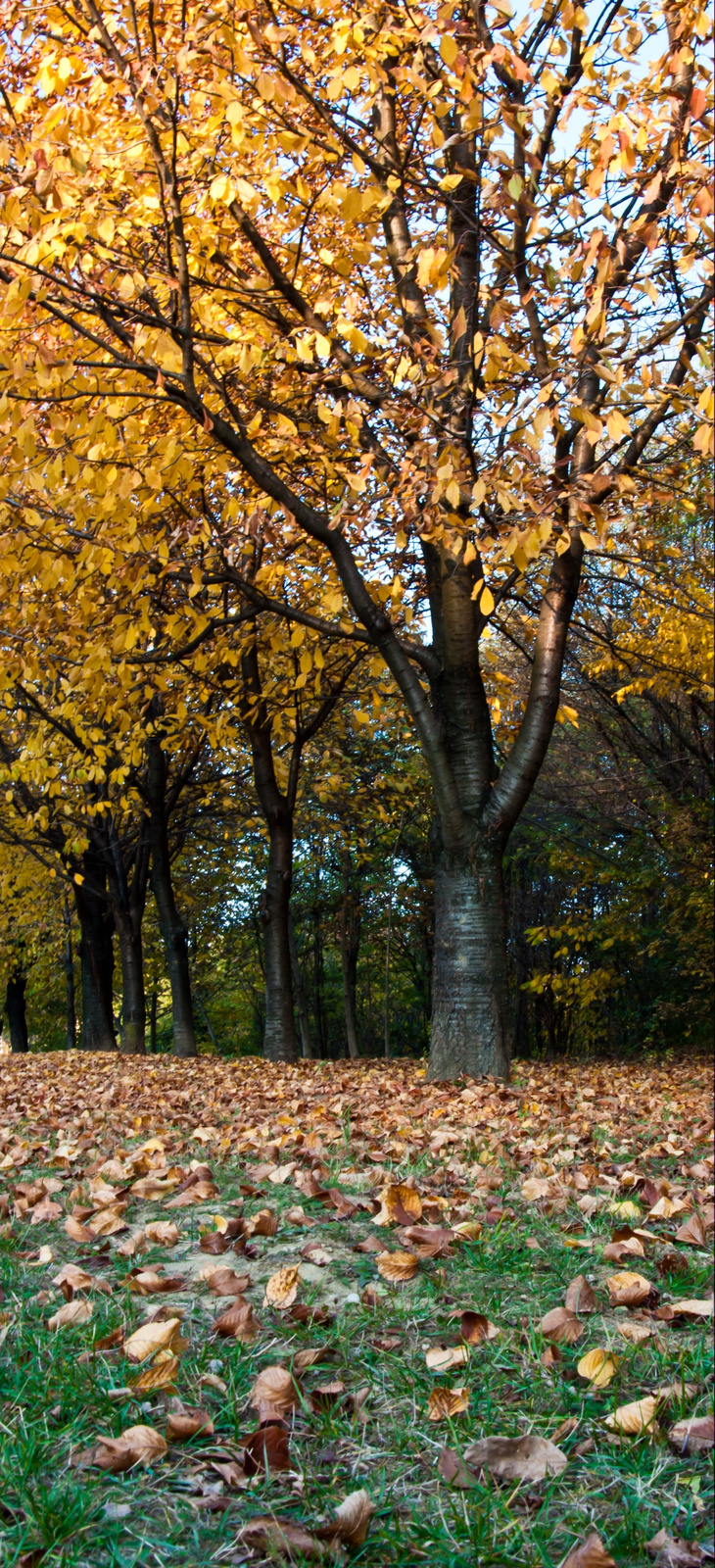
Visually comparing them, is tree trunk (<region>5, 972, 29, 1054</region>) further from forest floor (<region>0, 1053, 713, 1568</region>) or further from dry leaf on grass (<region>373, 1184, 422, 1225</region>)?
dry leaf on grass (<region>373, 1184, 422, 1225</region>)

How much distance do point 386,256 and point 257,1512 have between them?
23.6 ft

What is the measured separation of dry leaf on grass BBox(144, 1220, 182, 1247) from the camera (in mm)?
3006

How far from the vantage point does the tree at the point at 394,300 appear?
16.5 feet

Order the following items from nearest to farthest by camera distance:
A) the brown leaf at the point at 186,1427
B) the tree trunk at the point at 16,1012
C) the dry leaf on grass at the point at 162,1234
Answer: the brown leaf at the point at 186,1427 → the dry leaf on grass at the point at 162,1234 → the tree trunk at the point at 16,1012

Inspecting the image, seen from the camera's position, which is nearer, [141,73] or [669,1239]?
[669,1239]

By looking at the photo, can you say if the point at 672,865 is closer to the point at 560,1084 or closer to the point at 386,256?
the point at 560,1084

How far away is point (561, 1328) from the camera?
2.25m

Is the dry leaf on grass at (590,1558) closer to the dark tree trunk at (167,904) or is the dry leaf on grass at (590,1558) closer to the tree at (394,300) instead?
the tree at (394,300)

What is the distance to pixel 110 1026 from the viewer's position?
63.5ft

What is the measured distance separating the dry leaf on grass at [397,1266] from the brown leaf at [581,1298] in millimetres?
409

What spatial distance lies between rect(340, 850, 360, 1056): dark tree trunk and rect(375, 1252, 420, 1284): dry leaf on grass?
1657cm

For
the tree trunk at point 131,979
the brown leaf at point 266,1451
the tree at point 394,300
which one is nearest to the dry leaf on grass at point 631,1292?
the brown leaf at point 266,1451

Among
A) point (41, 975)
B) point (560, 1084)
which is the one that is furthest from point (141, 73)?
point (41, 975)

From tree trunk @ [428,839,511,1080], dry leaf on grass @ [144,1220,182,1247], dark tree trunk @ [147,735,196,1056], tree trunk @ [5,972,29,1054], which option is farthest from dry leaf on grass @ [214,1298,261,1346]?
tree trunk @ [5,972,29,1054]
